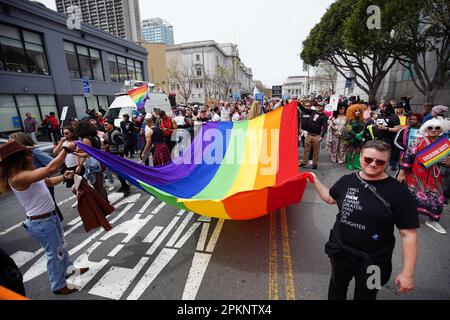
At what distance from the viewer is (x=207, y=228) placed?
461cm

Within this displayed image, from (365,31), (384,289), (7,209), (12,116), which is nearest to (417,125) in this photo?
A: (384,289)

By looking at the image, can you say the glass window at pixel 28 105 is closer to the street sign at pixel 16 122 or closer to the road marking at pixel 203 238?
the street sign at pixel 16 122

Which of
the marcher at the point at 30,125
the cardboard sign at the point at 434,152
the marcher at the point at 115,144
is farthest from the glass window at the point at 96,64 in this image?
the cardboard sign at the point at 434,152

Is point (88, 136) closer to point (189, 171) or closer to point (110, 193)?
point (189, 171)

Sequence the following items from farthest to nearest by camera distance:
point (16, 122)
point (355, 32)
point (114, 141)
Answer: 1. point (16, 122)
2. point (355, 32)
3. point (114, 141)

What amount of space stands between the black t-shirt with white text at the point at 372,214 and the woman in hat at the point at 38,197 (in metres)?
3.00

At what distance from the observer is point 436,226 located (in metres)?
4.31

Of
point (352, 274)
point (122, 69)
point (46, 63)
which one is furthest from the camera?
point (122, 69)

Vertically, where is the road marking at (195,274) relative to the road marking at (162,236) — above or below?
above

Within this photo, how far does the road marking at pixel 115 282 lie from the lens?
10.2 feet

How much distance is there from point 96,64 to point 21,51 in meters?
7.99

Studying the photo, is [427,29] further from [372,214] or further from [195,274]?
[195,274]

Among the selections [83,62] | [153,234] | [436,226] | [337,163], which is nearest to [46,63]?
[83,62]

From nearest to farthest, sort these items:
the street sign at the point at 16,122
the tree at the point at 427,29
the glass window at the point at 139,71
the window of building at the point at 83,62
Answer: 1. the tree at the point at 427,29
2. the street sign at the point at 16,122
3. the window of building at the point at 83,62
4. the glass window at the point at 139,71
